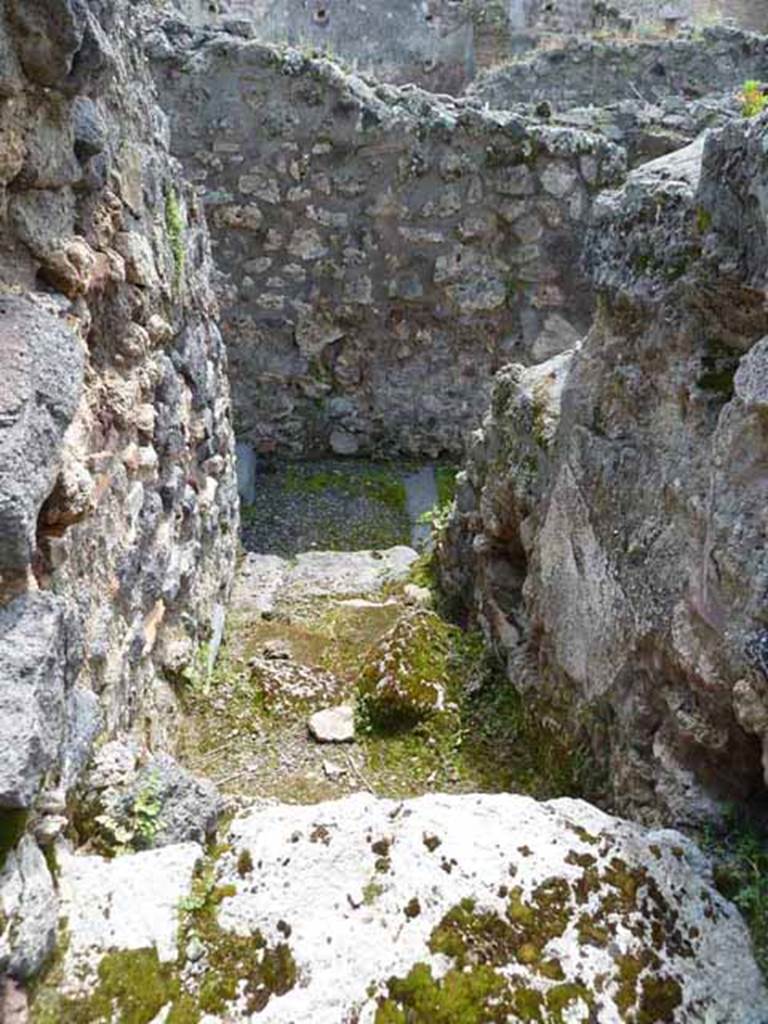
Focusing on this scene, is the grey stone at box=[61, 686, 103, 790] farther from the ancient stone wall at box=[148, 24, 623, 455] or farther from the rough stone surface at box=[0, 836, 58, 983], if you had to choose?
the ancient stone wall at box=[148, 24, 623, 455]

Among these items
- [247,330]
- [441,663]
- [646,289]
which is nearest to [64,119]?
[646,289]

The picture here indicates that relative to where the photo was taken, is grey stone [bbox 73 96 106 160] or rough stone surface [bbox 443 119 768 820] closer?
rough stone surface [bbox 443 119 768 820]

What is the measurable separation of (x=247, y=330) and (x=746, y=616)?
614 cm

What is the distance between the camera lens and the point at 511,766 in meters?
3.53

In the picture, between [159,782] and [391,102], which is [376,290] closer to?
[391,102]

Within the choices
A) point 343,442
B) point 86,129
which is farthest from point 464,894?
point 343,442

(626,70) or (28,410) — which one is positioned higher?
(626,70)

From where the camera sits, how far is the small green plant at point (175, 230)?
3.75 meters

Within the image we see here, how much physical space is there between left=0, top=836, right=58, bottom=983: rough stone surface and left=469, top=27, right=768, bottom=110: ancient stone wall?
10.9 metres

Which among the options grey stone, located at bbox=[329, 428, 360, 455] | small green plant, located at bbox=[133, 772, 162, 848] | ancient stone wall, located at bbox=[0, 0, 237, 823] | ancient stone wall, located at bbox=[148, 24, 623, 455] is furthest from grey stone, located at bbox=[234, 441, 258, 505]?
small green plant, located at bbox=[133, 772, 162, 848]

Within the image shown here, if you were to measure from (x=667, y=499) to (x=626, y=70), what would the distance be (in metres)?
9.99

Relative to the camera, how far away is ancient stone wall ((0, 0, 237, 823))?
1.77 m

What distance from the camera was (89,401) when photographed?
105 inches

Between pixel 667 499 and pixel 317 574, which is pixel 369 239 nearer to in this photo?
pixel 317 574
